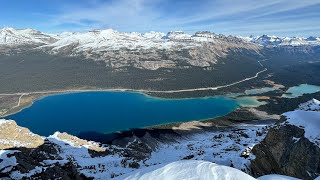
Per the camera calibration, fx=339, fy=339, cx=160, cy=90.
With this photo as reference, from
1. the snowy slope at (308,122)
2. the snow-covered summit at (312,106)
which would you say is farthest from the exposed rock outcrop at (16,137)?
the snow-covered summit at (312,106)

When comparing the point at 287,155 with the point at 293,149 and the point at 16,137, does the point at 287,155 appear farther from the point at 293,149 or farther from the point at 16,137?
the point at 16,137

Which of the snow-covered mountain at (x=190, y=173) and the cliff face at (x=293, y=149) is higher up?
the snow-covered mountain at (x=190, y=173)

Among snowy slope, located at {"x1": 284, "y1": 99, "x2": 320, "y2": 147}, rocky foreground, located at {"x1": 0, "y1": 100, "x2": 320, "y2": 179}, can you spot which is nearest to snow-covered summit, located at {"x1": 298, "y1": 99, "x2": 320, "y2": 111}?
rocky foreground, located at {"x1": 0, "y1": 100, "x2": 320, "y2": 179}

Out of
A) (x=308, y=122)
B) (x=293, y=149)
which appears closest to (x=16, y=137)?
(x=293, y=149)

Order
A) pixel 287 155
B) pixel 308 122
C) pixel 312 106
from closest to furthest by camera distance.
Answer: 1. pixel 308 122
2. pixel 287 155
3. pixel 312 106

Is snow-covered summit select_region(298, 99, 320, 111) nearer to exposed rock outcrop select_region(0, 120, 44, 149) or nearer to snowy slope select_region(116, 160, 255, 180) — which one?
exposed rock outcrop select_region(0, 120, 44, 149)

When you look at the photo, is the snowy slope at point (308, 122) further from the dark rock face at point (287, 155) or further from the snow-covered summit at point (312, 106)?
the snow-covered summit at point (312, 106)
